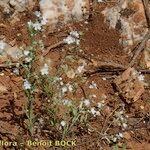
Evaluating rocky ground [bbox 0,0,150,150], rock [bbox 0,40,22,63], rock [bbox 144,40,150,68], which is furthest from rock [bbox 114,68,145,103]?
rock [bbox 0,40,22,63]

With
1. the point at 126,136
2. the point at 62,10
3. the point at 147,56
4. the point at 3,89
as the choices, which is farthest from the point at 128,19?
the point at 3,89

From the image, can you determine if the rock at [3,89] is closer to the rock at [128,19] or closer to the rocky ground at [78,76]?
the rocky ground at [78,76]

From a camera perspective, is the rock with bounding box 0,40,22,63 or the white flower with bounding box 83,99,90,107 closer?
the white flower with bounding box 83,99,90,107

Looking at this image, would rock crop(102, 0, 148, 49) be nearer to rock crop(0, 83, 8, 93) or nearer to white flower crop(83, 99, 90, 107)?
white flower crop(83, 99, 90, 107)

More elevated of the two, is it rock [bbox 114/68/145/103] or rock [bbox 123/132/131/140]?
rock [bbox 114/68/145/103]

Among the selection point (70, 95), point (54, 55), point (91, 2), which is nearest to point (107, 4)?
point (91, 2)

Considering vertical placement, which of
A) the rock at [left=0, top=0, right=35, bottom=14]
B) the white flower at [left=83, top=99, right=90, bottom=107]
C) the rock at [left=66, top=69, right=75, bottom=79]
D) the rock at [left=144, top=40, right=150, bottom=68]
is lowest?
the white flower at [left=83, top=99, right=90, bottom=107]

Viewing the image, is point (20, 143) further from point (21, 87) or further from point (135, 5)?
point (135, 5)
